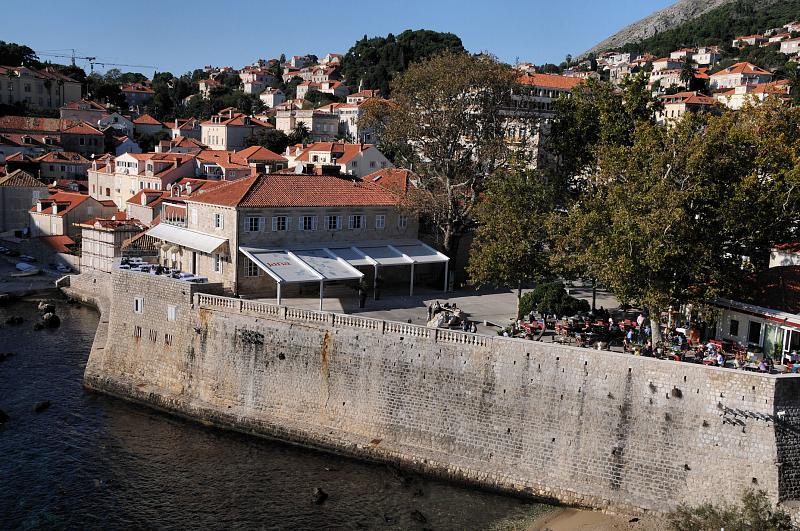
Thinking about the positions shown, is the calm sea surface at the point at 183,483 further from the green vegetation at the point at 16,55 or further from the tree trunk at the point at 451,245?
the green vegetation at the point at 16,55

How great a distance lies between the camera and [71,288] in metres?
54.8

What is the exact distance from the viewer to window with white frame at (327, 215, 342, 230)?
1528 inches

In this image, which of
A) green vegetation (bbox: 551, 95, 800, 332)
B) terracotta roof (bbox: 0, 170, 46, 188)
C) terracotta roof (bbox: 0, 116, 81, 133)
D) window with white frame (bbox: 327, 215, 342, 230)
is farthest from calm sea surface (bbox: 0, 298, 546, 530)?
terracotta roof (bbox: 0, 116, 81, 133)

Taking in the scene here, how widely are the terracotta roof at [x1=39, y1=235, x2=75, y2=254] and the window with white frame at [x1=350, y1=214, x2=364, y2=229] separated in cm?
3189

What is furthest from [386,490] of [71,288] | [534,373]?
[71,288]

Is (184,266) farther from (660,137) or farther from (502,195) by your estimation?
(660,137)

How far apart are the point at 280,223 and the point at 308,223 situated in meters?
1.63

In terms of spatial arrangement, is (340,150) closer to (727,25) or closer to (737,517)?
(737,517)

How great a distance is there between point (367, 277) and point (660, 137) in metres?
15.6

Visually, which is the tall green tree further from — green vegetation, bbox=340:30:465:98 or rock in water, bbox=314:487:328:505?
green vegetation, bbox=340:30:465:98

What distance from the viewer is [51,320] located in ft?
152

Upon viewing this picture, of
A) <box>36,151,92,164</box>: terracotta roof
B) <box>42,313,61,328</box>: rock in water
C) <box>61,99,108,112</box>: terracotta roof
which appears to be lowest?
<box>42,313,61,328</box>: rock in water

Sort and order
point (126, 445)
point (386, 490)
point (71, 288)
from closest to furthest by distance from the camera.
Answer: point (386, 490)
point (126, 445)
point (71, 288)

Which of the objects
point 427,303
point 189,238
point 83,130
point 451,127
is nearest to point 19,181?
point 83,130
